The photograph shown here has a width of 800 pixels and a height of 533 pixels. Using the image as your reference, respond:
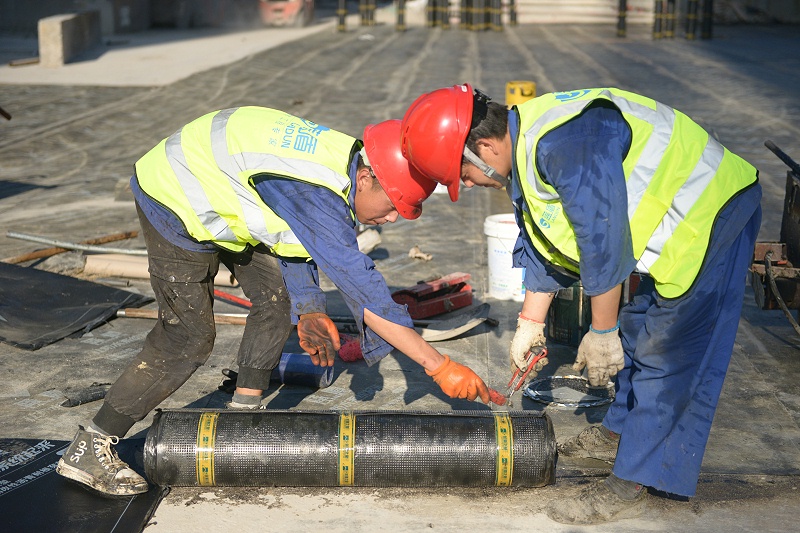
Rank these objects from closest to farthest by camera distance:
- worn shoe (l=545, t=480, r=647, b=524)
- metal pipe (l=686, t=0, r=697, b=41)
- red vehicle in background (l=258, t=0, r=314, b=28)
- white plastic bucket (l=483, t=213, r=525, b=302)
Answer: worn shoe (l=545, t=480, r=647, b=524) < white plastic bucket (l=483, t=213, r=525, b=302) < metal pipe (l=686, t=0, r=697, b=41) < red vehicle in background (l=258, t=0, r=314, b=28)

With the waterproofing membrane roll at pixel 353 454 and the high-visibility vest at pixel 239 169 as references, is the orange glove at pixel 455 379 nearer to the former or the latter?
the waterproofing membrane roll at pixel 353 454

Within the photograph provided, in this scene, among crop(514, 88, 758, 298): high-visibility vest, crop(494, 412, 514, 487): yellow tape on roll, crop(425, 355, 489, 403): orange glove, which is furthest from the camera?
crop(494, 412, 514, 487): yellow tape on roll

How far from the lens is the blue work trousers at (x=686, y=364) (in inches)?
131

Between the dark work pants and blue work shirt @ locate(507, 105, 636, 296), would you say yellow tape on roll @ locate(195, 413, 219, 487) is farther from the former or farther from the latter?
blue work shirt @ locate(507, 105, 636, 296)

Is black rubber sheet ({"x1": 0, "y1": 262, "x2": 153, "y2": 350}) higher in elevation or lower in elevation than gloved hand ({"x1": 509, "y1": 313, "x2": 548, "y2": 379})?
lower

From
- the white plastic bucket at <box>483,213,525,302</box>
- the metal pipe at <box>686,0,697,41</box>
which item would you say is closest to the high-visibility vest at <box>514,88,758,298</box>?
the white plastic bucket at <box>483,213,525,302</box>

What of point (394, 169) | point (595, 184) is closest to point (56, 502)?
point (394, 169)

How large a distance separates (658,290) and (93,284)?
433 cm

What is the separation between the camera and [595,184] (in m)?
2.97

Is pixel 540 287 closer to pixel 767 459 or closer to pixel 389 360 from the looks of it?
pixel 767 459

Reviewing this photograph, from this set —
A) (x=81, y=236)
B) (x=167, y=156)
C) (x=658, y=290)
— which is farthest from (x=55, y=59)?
(x=658, y=290)

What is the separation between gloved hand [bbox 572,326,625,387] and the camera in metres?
3.36

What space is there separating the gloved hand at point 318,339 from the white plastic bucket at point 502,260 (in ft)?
7.87

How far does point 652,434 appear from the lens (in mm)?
3475
